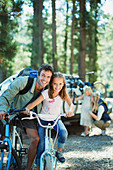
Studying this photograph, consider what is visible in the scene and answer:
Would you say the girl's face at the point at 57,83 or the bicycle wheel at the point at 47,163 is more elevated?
the girl's face at the point at 57,83

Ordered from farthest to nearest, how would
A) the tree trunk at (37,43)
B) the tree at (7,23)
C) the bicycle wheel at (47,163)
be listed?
the tree trunk at (37,43) → the tree at (7,23) → the bicycle wheel at (47,163)

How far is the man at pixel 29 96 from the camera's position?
12.2ft

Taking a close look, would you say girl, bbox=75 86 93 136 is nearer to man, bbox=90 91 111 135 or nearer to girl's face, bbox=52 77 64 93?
man, bbox=90 91 111 135

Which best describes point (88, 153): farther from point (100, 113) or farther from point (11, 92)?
point (11, 92)

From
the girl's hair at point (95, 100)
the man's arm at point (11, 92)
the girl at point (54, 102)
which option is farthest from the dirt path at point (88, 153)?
the man's arm at point (11, 92)

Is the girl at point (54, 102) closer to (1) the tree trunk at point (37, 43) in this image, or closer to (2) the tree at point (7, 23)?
(2) the tree at point (7, 23)

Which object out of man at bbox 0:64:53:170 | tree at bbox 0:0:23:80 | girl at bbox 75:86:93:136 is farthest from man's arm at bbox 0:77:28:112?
girl at bbox 75:86:93:136

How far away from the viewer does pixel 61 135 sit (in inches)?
149

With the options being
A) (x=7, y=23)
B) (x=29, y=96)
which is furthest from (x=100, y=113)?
(x=7, y=23)

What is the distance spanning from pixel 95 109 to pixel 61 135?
13.9 feet

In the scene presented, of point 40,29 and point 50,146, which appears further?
point 40,29

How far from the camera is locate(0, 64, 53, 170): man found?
12.2 ft

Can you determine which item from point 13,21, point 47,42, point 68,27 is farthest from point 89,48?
point 13,21

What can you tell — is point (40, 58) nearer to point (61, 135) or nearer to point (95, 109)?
point (95, 109)
